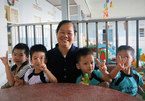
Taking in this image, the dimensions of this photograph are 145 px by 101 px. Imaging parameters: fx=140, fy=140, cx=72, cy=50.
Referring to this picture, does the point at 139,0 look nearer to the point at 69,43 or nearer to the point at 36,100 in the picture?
the point at 69,43

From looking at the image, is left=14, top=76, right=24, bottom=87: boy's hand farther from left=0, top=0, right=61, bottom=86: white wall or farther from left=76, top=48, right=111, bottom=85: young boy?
left=0, top=0, right=61, bottom=86: white wall

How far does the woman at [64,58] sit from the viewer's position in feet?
5.20

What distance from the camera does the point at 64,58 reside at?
161 cm

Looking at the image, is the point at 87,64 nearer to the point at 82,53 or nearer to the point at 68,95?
the point at 82,53

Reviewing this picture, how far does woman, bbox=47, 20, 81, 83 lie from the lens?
158 cm

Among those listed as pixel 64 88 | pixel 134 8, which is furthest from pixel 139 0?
pixel 64 88

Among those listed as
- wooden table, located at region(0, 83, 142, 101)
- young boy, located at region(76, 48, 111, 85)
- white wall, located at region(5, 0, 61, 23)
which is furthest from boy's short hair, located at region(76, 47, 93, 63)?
white wall, located at region(5, 0, 61, 23)

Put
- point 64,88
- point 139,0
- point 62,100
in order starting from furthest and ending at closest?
point 139,0 < point 64,88 < point 62,100

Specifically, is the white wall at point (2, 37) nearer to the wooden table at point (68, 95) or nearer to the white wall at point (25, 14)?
the white wall at point (25, 14)

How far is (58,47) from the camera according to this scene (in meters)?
1.69

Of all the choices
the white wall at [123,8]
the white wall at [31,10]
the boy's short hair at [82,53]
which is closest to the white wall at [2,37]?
the white wall at [31,10]

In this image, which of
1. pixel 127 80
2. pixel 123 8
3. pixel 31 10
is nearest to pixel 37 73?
pixel 127 80

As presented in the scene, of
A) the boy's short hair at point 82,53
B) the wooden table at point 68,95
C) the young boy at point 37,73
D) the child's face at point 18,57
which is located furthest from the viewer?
the child's face at point 18,57

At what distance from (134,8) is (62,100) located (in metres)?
9.66
